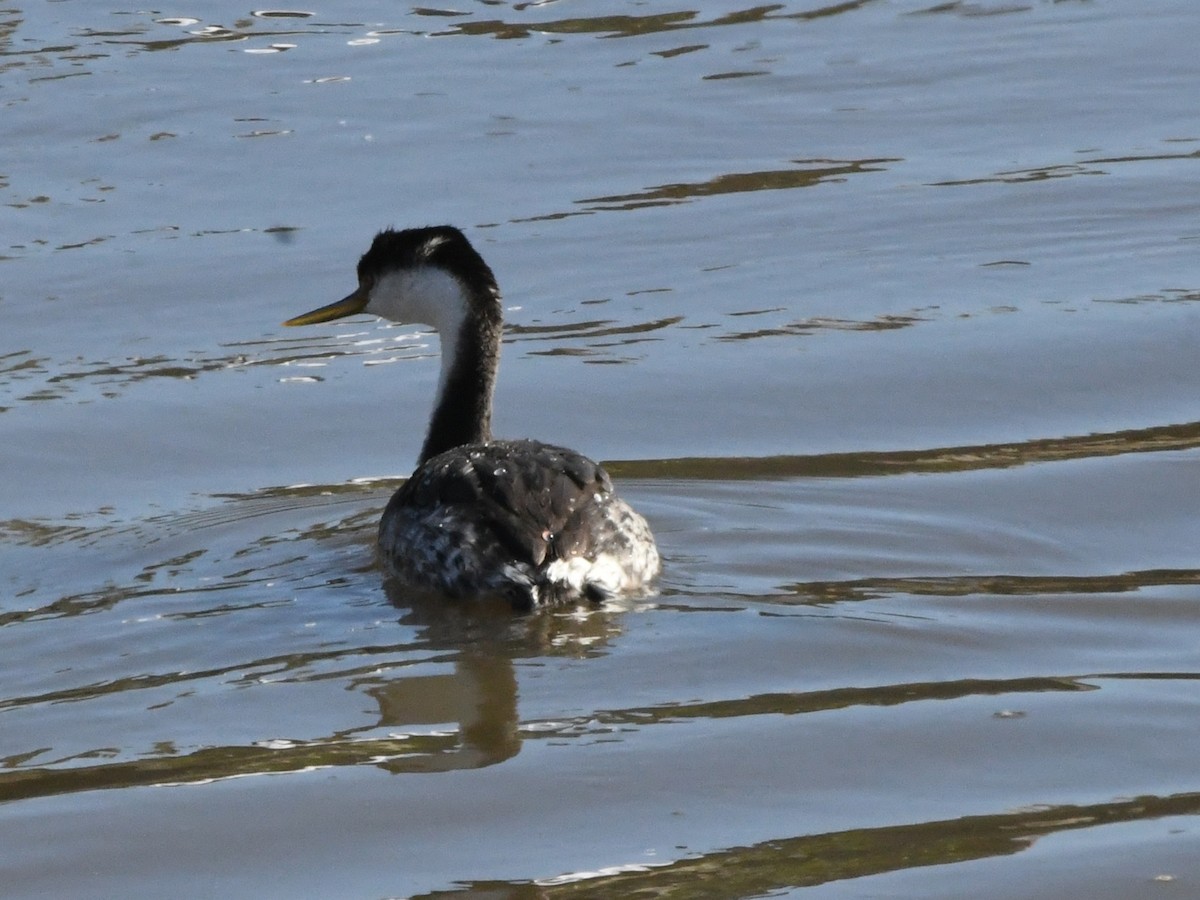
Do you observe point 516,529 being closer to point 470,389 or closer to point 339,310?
point 470,389

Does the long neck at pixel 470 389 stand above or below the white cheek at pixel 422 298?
below

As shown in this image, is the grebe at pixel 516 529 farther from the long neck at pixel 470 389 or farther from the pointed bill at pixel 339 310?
the pointed bill at pixel 339 310

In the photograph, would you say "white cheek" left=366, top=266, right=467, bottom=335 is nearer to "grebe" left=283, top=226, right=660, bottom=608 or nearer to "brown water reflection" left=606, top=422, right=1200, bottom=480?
"grebe" left=283, top=226, right=660, bottom=608

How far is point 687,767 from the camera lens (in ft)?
16.3

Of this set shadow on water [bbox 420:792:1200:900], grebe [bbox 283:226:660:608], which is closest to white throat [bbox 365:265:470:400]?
grebe [bbox 283:226:660:608]

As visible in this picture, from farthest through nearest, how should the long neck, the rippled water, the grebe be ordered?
1. the long neck
2. the grebe
3. the rippled water

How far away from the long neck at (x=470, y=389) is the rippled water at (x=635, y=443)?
0.38 meters

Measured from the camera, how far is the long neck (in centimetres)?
740

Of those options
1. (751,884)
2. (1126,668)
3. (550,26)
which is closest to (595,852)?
(751,884)

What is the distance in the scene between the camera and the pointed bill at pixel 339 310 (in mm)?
7930

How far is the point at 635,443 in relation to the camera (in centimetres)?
795

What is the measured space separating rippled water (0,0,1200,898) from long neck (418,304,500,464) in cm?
38

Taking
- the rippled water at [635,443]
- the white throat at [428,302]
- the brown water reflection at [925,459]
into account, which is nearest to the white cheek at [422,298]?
the white throat at [428,302]

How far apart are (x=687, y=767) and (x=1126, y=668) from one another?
4.34 ft
